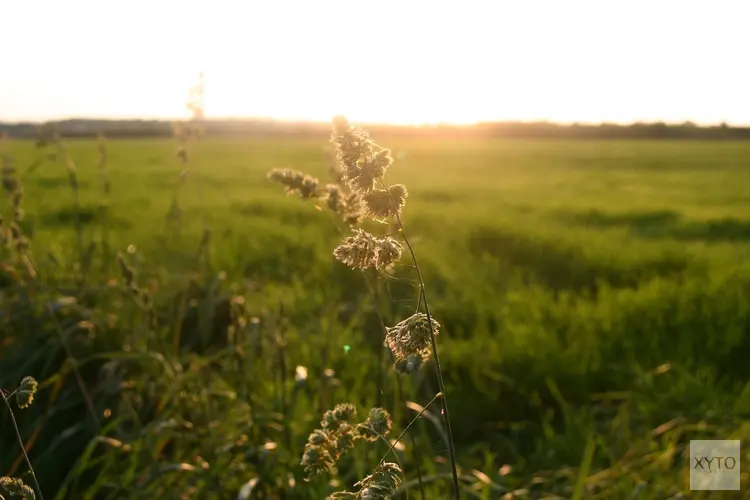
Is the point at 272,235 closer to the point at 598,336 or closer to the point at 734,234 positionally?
the point at 598,336

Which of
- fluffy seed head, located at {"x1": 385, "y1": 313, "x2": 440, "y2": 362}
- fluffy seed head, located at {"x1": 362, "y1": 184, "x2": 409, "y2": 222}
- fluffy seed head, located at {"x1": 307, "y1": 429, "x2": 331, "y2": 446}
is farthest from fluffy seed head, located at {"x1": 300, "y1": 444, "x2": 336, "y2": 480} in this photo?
fluffy seed head, located at {"x1": 362, "y1": 184, "x2": 409, "y2": 222}

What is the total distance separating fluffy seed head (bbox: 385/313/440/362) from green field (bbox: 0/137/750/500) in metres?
0.08

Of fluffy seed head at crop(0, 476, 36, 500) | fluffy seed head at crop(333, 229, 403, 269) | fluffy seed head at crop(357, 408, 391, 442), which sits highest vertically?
fluffy seed head at crop(333, 229, 403, 269)

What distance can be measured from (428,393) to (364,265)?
103 inches

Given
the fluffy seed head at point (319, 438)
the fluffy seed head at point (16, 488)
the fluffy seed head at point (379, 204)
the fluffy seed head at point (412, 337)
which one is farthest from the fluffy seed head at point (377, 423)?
the fluffy seed head at point (16, 488)

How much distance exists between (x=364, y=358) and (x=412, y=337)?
2.86 metres

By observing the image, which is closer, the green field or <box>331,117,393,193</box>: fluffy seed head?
<box>331,117,393,193</box>: fluffy seed head

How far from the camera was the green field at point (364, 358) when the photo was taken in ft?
8.03

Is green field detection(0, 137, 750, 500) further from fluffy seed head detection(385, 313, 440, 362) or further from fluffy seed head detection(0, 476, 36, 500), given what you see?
fluffy seed head detection(0, 476, 36, 500)

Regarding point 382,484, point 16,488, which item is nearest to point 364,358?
point 16,488

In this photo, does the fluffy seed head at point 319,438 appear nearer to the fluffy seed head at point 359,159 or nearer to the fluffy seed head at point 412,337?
the fluffy seed head at point 412,337

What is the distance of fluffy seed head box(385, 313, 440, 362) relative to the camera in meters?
0.82

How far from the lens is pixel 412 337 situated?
0.83m

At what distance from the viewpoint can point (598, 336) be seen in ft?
13.5
